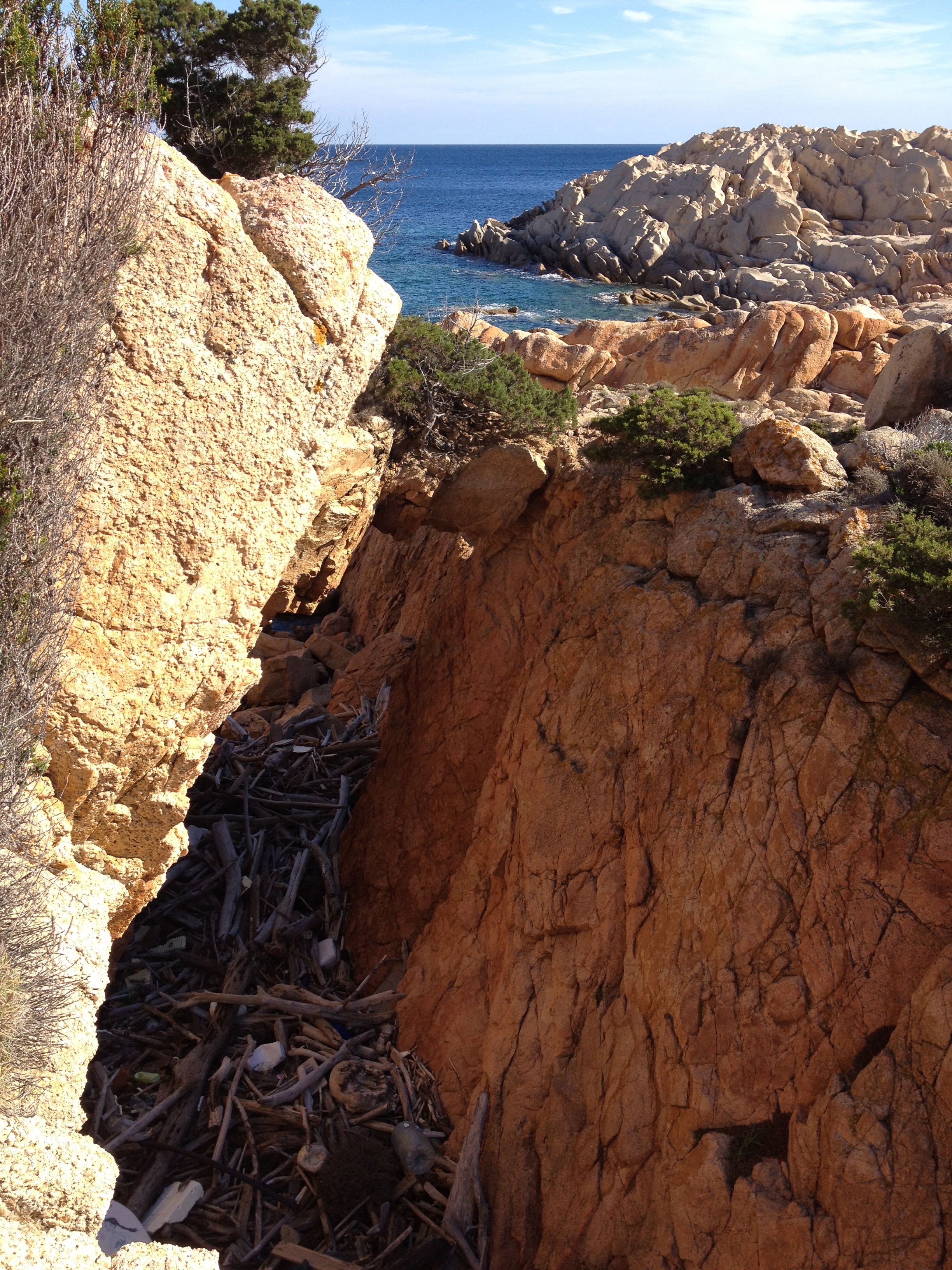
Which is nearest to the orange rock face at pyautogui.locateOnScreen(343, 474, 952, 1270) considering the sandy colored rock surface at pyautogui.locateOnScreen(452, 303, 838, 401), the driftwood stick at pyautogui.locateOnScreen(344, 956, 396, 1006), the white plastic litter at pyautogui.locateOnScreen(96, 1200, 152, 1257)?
the driftwood stick at pyautogui.locateOnScreen(344, 956, 396, 1006)

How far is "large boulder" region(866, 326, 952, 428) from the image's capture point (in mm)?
9883

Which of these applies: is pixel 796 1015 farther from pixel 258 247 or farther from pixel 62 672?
pixel 258 247

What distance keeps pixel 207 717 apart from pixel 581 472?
4.49 meters

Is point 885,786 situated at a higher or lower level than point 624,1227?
higher

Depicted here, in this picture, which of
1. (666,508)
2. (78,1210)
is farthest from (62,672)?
(666,508)

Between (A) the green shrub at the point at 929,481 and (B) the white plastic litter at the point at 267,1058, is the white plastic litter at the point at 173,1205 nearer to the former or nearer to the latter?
(B) the white plastic litter at the point at 267,1058

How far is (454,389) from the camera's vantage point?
382 inches

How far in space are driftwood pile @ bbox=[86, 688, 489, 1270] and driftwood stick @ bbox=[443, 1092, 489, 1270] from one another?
15 mm

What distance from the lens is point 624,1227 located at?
6828 mm

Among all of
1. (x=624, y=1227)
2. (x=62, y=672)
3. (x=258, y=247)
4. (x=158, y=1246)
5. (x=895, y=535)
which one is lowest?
(x=624, y=1227)

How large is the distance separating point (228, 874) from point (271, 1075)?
2.54 meters

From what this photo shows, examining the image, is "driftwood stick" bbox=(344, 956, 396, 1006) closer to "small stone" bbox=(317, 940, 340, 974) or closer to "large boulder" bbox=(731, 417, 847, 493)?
"small stone" bbox=(317, 940, 340, 974)

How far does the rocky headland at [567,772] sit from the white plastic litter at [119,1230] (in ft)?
3.87

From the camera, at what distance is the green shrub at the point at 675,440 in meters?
8.72
